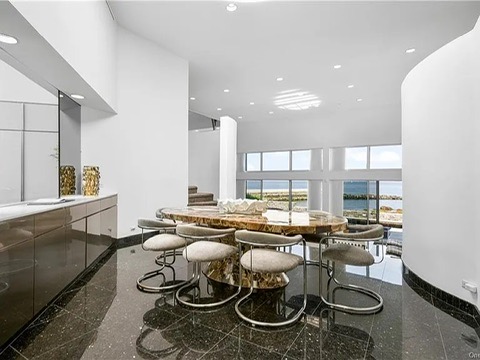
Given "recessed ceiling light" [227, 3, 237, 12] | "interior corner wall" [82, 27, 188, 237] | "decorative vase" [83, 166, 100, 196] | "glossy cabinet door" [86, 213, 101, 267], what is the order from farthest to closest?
"interior corner wall" [82, 27, 188, 237] < "decorative vase" [83, 166, 100, 196] < "recessed ceiling light" [227, 3, 237, 12] < "glossy cabinet door" [86, 213, 101, 267]

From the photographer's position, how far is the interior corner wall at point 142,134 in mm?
4387

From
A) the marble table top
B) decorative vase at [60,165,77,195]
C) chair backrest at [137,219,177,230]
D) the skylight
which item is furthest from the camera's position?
the skylight

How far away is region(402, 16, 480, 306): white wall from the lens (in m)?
2.41

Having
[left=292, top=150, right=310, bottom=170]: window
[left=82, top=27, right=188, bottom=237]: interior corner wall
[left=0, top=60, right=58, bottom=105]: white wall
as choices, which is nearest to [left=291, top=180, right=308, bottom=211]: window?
[left=292, top=150, right=310, bottom=170]: window

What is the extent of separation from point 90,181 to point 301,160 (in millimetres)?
7931

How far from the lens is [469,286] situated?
2379mm

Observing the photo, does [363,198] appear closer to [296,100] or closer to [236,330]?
[296,100]

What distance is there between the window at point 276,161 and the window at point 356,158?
229cm

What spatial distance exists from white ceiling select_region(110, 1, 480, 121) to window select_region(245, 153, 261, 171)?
4.59 m

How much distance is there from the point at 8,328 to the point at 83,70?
8.64ft

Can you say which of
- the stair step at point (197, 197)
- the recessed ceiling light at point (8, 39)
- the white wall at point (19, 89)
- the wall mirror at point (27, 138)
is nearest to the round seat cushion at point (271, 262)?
the wall mirror at point (27, 138)

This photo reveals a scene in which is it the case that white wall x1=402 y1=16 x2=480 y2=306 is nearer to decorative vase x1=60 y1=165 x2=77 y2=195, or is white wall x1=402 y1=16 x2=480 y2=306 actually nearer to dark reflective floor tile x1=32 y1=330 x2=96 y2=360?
dark reflective floor tile x1=32 y1=330 x2=96 y2=360

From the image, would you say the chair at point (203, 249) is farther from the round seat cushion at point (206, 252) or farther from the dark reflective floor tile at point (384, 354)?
the dark reflective floor tile at point (384, 354)

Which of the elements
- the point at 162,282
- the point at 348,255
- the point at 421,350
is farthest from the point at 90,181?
the point at 421,350
